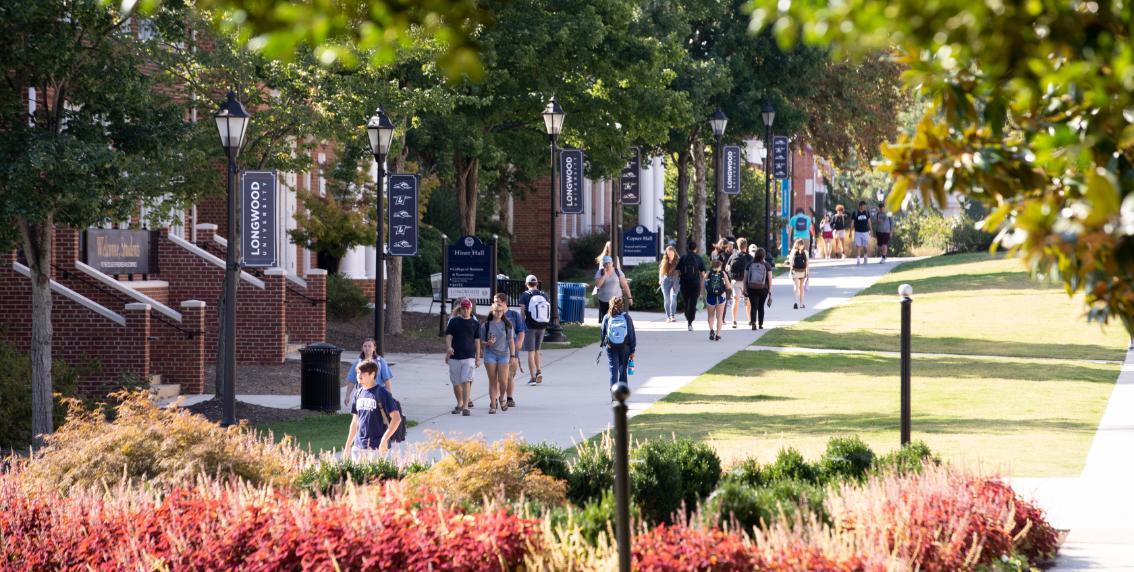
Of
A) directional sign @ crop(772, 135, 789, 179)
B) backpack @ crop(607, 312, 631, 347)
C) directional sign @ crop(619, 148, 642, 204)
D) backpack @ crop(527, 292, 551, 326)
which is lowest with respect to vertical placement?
backpack @ crop(607, 312, 631, 347)

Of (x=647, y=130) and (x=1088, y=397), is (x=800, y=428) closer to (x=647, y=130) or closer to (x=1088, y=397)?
(x=1088, y=397)

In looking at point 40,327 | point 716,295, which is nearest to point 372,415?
point 40,327

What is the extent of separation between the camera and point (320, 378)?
19766mm

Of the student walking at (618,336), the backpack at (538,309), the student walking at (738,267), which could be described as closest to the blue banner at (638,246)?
the student walking at (738,267)

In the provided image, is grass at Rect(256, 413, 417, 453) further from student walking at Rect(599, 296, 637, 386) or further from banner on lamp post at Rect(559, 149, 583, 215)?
banner on lamp post at Rect(559, 149, 583, 215)

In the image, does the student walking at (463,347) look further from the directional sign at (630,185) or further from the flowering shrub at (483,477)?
the directional sign at (630,185)

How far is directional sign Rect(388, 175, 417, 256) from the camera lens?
24.6 m

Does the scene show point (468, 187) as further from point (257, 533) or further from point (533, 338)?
point (257, 533)

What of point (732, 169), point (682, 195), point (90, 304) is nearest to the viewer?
point (90, 304)

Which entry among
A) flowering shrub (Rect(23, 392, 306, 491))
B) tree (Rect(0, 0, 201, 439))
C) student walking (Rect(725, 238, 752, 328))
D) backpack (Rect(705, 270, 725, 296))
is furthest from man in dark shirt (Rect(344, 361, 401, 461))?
student walking (Rect(725, 238, 752, 328))

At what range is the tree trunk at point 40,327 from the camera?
16.4 metres

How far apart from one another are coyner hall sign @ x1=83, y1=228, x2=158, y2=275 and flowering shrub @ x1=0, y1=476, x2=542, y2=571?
576 inches

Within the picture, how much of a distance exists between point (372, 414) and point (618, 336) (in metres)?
5.79

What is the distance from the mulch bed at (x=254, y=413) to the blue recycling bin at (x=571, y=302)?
40.9ft
